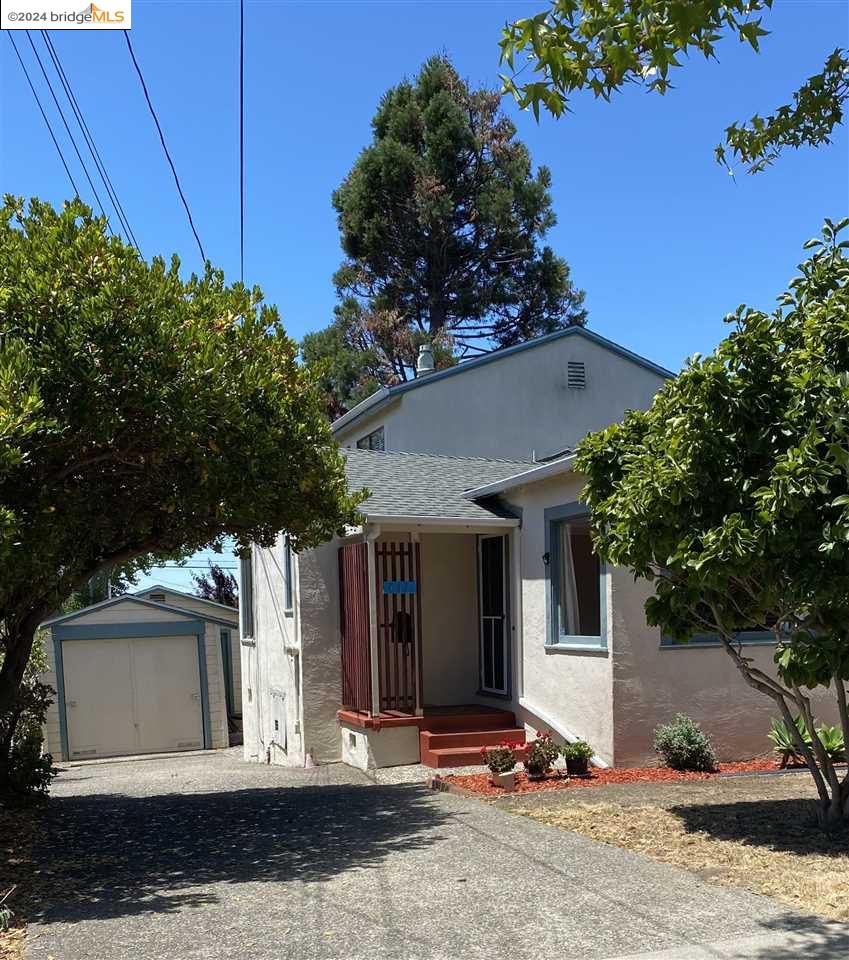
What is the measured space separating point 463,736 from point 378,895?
5.71 m

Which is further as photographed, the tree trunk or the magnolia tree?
the tree trunk

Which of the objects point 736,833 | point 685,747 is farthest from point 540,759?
point 736,833

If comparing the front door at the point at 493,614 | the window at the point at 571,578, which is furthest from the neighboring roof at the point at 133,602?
the window at the point at 571,578

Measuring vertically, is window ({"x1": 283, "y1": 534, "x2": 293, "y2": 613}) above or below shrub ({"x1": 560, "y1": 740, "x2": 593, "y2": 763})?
above

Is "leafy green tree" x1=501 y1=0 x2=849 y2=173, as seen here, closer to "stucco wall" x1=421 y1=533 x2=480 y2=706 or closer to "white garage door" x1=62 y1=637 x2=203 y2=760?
"stucco wall" x1=421 y1=533 x2=480 y2=706

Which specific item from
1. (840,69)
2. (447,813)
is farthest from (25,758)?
(840,69)

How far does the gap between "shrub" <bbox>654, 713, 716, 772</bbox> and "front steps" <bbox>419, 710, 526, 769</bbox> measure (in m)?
1.65

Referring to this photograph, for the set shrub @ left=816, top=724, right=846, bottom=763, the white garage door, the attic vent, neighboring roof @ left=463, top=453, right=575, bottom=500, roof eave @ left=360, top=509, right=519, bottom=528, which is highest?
the attic vent

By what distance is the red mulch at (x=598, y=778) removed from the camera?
9.73 metres

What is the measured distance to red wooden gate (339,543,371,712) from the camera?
40.7 ft

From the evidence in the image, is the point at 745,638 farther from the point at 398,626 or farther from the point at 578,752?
the point at 398,626

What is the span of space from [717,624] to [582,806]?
6.80 feet

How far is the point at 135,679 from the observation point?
23.5m

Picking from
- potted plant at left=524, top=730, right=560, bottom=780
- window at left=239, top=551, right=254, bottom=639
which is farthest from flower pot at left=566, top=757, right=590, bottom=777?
window at left=239, top=551, right=254, bottom=639
